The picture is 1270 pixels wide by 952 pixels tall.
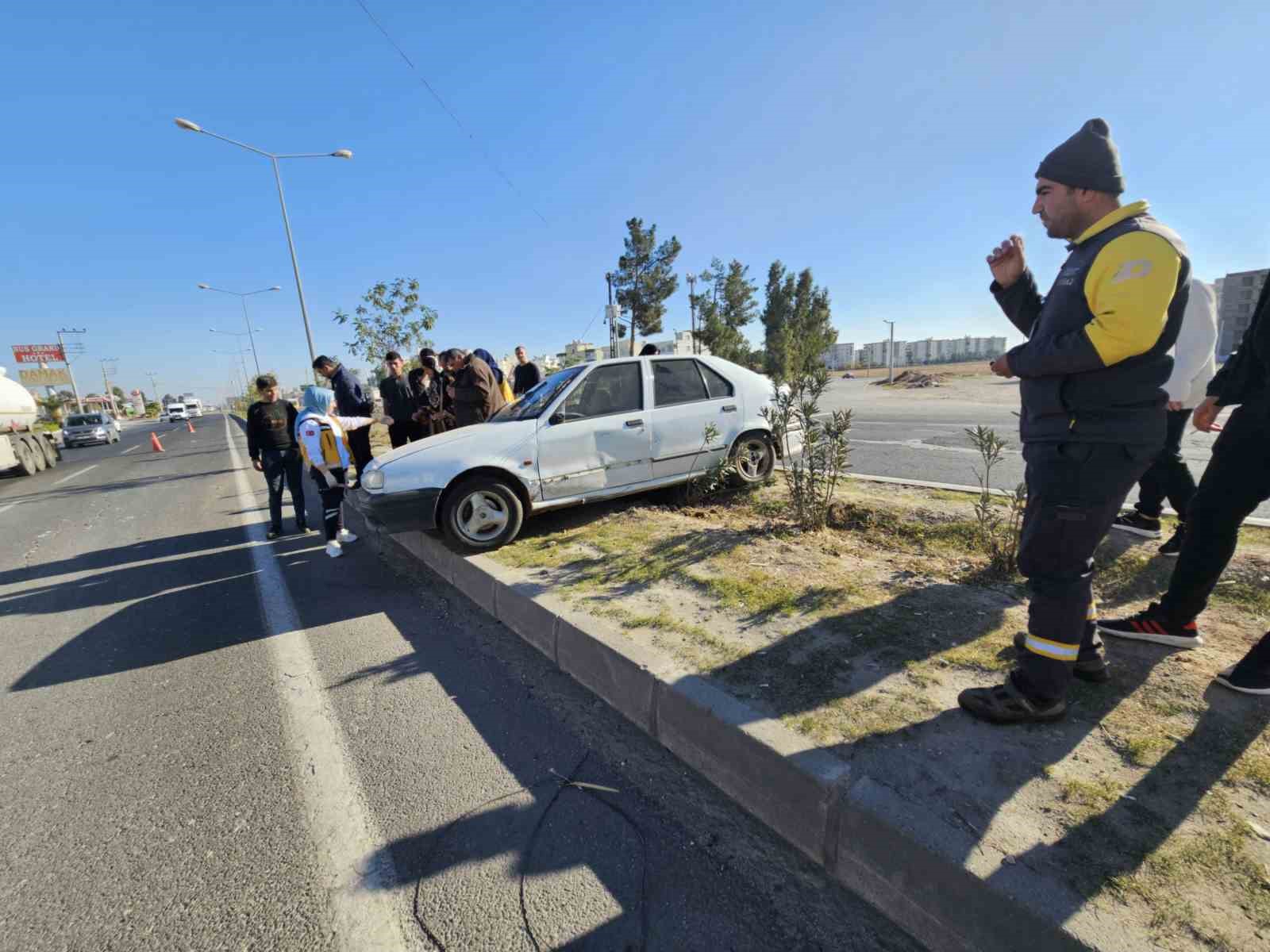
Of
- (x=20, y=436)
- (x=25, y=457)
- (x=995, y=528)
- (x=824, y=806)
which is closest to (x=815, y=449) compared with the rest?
(x=995, y=528)

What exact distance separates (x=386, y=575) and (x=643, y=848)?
3653 millimetres

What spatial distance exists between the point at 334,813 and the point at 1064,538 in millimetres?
2939

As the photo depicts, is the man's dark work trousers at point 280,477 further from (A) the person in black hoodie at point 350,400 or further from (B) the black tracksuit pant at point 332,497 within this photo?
(B) the black tracksuit pant at point 332,497

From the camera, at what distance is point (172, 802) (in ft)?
7.30

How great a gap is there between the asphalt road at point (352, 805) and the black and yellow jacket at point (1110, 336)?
178 cm

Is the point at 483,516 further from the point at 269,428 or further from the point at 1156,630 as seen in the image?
the point at 1156,630

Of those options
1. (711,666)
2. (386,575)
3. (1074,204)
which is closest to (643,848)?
(711,666)

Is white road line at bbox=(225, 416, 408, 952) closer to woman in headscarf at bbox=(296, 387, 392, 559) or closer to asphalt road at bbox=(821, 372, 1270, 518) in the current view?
woman in headscarf at bbox=(296, 387, 392, 559)

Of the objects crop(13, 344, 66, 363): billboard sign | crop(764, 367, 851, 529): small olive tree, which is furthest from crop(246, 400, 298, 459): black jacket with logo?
crop(13, 344, 66, 363): billboard sign

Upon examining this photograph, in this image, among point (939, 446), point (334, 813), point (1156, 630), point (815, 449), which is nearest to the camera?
point (334, 813)

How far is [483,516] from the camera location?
4.61 metres

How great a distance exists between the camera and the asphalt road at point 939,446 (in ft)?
21.5

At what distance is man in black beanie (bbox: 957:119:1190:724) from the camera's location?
1.76m

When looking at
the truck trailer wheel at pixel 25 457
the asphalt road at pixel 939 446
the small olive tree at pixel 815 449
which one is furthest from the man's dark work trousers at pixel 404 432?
the truck trailer wheel at pixel 25 457
